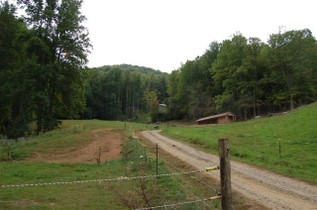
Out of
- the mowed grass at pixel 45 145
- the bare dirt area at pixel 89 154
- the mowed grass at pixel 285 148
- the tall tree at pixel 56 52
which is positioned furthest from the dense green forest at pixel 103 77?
the mowed grass at pixel 285 148

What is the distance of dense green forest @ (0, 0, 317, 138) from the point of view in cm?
5012

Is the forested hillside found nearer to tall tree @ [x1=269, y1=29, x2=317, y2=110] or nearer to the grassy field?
tall tree @ [x1=269, y1=29, x2=317, y2=110]

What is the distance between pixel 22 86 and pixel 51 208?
120 feet

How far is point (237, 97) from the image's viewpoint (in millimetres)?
80250

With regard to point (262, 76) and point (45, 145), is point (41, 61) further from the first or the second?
point (262, 76)

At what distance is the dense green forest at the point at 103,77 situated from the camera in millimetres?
50125

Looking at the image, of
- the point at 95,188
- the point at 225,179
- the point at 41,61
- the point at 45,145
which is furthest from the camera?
the point at 41,61

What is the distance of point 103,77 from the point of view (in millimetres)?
125500

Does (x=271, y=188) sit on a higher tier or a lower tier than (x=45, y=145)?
lower

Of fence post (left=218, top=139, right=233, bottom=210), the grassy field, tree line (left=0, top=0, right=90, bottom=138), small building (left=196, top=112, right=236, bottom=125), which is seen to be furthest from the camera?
small building (left=196, top=112, right=236, bottom=125)

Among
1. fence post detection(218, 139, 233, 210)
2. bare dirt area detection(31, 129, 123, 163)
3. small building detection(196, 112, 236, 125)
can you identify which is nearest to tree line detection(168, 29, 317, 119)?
small building detection(196, 112, 236, 125)

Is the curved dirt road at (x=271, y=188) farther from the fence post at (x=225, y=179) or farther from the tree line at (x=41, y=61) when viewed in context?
the tree line at (x=41, y=61)

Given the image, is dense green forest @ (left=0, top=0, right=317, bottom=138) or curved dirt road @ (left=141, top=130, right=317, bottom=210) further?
dense green forest @ (left=0, top=0, right=317, bottom=138)

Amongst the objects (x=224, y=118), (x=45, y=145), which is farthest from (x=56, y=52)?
(x=224, y=118)
